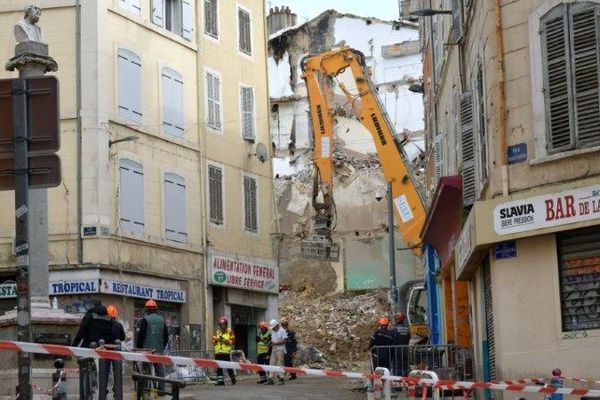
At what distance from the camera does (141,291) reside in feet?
109

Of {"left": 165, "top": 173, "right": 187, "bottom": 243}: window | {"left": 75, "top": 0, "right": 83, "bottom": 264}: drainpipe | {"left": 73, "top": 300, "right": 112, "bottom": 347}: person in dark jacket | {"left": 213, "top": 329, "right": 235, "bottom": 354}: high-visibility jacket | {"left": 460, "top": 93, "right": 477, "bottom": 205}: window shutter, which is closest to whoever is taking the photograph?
{"left": 73, "top": 300, "right": 112, "bottom": 347}: person in dark jacket

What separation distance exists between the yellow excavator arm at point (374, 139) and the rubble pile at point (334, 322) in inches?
409

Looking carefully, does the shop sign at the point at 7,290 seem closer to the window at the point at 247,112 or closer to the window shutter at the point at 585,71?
the window at the point at 247,112

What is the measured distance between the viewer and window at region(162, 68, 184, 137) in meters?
35.6

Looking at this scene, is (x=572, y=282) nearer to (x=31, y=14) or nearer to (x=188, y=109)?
(x=31, y=14)

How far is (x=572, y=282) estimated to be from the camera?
17.1 m

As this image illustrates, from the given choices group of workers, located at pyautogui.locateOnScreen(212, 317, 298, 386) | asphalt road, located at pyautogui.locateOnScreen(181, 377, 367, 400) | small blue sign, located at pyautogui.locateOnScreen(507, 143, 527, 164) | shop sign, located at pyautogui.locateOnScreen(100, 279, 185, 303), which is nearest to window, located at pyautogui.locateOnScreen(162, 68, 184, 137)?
shop sign, located at pyautogui.locateOnScreen(100, 279, 185, 303)

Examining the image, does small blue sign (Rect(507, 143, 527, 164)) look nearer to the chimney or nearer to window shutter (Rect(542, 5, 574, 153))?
window shutter (Rect(542, 5, 574, 153))

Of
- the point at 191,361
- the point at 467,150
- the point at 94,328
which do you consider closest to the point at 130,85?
the point at 467,150

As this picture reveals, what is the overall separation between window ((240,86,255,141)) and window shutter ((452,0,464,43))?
52.3 ft

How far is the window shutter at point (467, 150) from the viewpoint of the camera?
20.7 m

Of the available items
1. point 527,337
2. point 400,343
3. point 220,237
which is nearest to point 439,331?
point 400,343

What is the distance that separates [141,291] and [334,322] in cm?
1740

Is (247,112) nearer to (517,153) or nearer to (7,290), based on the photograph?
(7,290)
